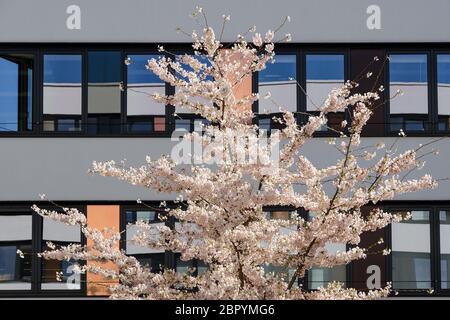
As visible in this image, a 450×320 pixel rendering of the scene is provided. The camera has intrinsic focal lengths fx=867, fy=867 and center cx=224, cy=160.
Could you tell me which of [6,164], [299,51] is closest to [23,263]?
[6,164]

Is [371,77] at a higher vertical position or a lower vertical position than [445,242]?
higher

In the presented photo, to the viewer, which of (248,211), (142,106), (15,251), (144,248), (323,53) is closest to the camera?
(248,211)

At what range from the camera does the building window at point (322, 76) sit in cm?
1580

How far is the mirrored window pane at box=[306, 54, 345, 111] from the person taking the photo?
15828mm

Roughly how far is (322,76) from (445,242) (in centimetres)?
377

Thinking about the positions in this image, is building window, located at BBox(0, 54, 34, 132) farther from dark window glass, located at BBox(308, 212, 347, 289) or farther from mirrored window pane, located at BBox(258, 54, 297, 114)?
dark window glass, located at BBox(308, 212, 347, 289)

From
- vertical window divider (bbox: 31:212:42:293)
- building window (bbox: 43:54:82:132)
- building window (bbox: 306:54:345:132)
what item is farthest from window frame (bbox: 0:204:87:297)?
building window (bbox: 306:54:345:132)

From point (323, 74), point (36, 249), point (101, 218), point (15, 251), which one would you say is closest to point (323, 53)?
point (323, 74)

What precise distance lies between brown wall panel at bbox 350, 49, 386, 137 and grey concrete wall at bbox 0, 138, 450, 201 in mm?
245

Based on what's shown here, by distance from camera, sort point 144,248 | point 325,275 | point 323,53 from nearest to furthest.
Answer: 1. point 144,248
2. point 325,275
3. point 323,53

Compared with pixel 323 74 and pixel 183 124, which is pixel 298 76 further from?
pixel 183 124
